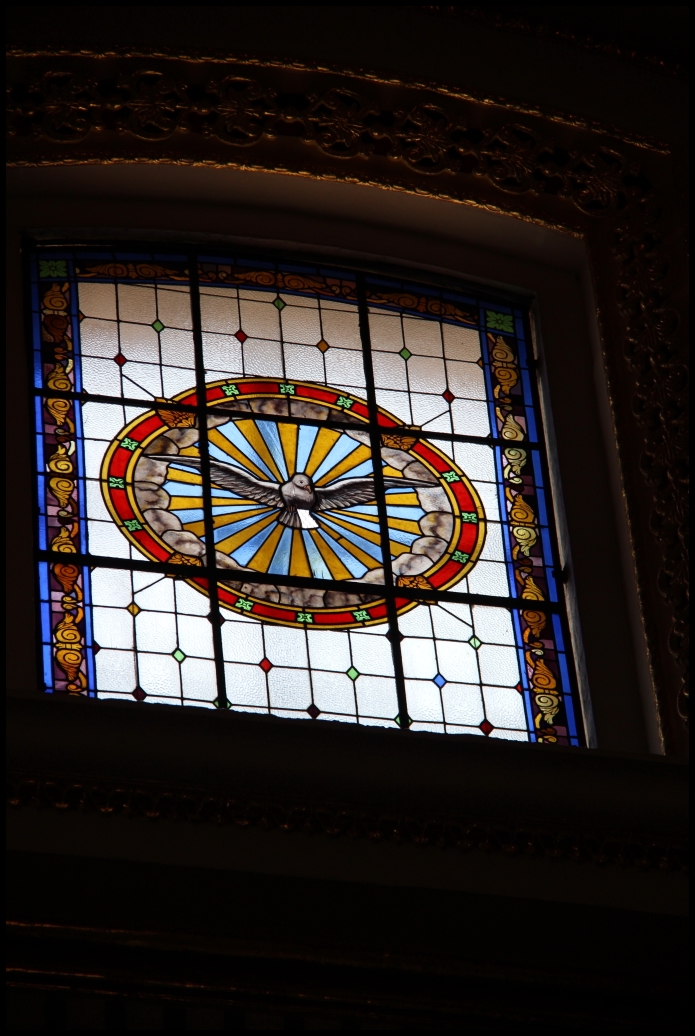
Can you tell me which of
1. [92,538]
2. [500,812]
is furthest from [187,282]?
[500,812]

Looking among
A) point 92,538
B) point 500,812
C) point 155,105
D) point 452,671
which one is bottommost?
point 500,812

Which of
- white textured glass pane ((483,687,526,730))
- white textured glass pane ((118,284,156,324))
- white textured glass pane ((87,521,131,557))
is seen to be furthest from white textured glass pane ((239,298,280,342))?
white textured glass pane ((483,687,526,730))

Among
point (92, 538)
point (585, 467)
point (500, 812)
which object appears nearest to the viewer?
point (500, 812)

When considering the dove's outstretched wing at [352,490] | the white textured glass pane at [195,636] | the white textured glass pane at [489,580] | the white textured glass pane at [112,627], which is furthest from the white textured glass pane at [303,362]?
the white textured glass pane at [112,627]

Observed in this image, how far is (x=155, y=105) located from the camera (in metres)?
7.82

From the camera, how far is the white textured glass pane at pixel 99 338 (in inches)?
294

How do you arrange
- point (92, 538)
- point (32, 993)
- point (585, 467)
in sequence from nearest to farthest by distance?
point (32, 993), point (92, 538), point (585, 467)

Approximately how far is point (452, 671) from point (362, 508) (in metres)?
0.76

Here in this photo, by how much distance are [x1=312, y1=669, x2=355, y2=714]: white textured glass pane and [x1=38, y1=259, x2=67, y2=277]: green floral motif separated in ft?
6.29

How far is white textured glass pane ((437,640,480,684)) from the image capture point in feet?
22.9

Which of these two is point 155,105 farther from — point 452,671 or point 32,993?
point 32,993

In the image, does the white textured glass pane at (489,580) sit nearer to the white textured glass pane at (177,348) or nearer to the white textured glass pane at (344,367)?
the white textured glass pane at (344,367)

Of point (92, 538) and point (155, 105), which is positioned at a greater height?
point (155, 105)

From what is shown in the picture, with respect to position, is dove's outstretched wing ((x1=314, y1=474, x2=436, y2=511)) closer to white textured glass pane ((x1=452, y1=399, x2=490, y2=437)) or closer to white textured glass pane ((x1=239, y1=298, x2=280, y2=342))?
white textured glass pane ((x1=452, y1=399, x2=490, y2=437))
